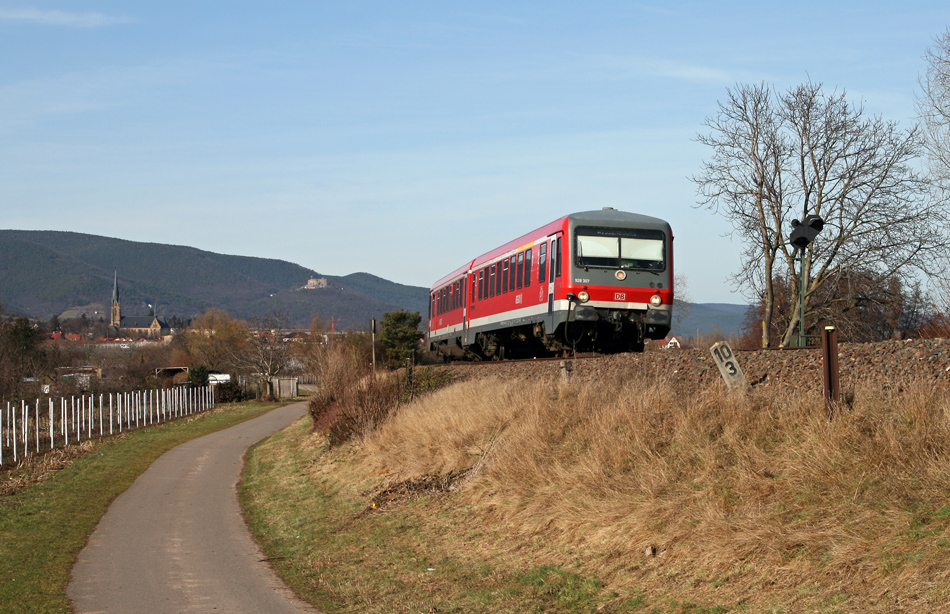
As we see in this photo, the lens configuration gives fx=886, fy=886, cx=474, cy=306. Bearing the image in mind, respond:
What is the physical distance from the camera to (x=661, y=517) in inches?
332

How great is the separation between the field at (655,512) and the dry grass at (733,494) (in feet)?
0.06

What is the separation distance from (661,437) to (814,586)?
13.6 feet

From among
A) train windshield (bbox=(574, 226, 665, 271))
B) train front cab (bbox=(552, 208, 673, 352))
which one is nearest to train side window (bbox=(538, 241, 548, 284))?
train front cab (bbox=(552, 208, 673, 352))

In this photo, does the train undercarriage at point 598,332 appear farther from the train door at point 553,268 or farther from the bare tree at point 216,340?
the bare tree at point 216,340

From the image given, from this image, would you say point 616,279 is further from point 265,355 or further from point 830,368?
point 265,355

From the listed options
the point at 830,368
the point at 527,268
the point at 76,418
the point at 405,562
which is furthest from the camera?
the point at 76,418

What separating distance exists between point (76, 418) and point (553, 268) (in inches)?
778

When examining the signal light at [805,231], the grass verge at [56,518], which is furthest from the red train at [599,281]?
the grass verge at [56,518]

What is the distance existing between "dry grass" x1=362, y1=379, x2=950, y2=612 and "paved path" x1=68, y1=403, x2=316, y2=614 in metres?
2.84

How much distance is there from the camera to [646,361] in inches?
638

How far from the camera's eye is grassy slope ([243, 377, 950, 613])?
6.64 m

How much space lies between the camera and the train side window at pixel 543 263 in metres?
21.5

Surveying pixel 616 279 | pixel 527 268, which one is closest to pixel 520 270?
pixel 527 268

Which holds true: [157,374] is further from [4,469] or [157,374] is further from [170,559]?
[170,559]
